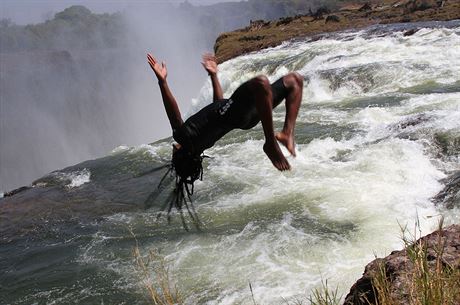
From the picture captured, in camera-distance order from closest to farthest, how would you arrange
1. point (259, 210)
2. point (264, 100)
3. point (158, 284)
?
point (264, 100) < point (158, 284) < point (259, 210)

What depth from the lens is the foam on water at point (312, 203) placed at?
19.3ft

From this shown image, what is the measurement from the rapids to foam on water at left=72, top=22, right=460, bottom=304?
0.03m

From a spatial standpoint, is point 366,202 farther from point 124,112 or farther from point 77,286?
point 124,112

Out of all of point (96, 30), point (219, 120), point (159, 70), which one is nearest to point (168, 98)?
point (159, 70)

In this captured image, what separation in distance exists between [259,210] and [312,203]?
0.85 metres

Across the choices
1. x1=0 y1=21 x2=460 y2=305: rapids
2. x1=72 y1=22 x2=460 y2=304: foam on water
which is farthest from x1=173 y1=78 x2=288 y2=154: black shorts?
x1=72 y1=22 x2=460 y2=304: foam on water

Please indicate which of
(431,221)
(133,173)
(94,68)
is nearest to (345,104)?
(133,173)

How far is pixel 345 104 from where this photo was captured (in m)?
13.6

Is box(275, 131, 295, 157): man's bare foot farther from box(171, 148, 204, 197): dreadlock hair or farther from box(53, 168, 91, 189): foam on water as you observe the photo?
box(53, 168, 91, 189): foam on water

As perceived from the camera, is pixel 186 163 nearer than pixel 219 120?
No

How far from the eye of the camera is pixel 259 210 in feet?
25.6

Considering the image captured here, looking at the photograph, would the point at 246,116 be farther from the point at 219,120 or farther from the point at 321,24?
the point at 321,24

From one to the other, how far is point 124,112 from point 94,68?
32.9 meters

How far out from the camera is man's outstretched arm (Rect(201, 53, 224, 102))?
13.4 ft
